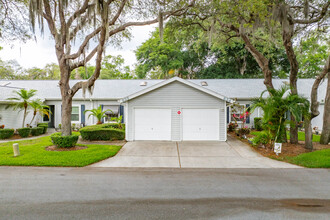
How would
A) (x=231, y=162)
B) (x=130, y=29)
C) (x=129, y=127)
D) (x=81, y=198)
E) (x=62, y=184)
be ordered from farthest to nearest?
(x=130, y=29) < (x=129, y=127) < (x=231, y=162) < (x=62, y=184) < (x=81, y=198)

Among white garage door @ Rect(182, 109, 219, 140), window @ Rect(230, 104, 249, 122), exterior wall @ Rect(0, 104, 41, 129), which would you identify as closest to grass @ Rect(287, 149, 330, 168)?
white garage door @ Rect(182, 109, 219, 140)

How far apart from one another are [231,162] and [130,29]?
31.1 feet

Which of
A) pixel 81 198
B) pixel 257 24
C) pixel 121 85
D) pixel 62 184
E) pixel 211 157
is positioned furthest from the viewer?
pixel 121 85

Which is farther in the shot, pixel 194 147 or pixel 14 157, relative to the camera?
pixel 194 147

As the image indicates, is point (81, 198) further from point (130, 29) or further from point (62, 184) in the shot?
point (130, 29)

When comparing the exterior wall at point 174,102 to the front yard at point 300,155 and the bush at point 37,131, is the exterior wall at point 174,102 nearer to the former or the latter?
the front yard at point 300,155

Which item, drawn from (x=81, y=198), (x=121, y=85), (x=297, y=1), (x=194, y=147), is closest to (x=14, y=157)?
(x=81, y=198)

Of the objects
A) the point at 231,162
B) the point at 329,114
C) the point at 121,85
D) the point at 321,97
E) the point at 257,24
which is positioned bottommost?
→ the point at 231,162

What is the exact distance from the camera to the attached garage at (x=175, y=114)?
37.0ft

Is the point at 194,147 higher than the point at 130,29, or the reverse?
the point at 130,29

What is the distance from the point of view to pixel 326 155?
7.91m

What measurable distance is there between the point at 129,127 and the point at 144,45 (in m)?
17.3

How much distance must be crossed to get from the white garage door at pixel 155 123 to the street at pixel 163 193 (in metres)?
4.81

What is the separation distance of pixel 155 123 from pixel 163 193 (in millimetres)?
6845
